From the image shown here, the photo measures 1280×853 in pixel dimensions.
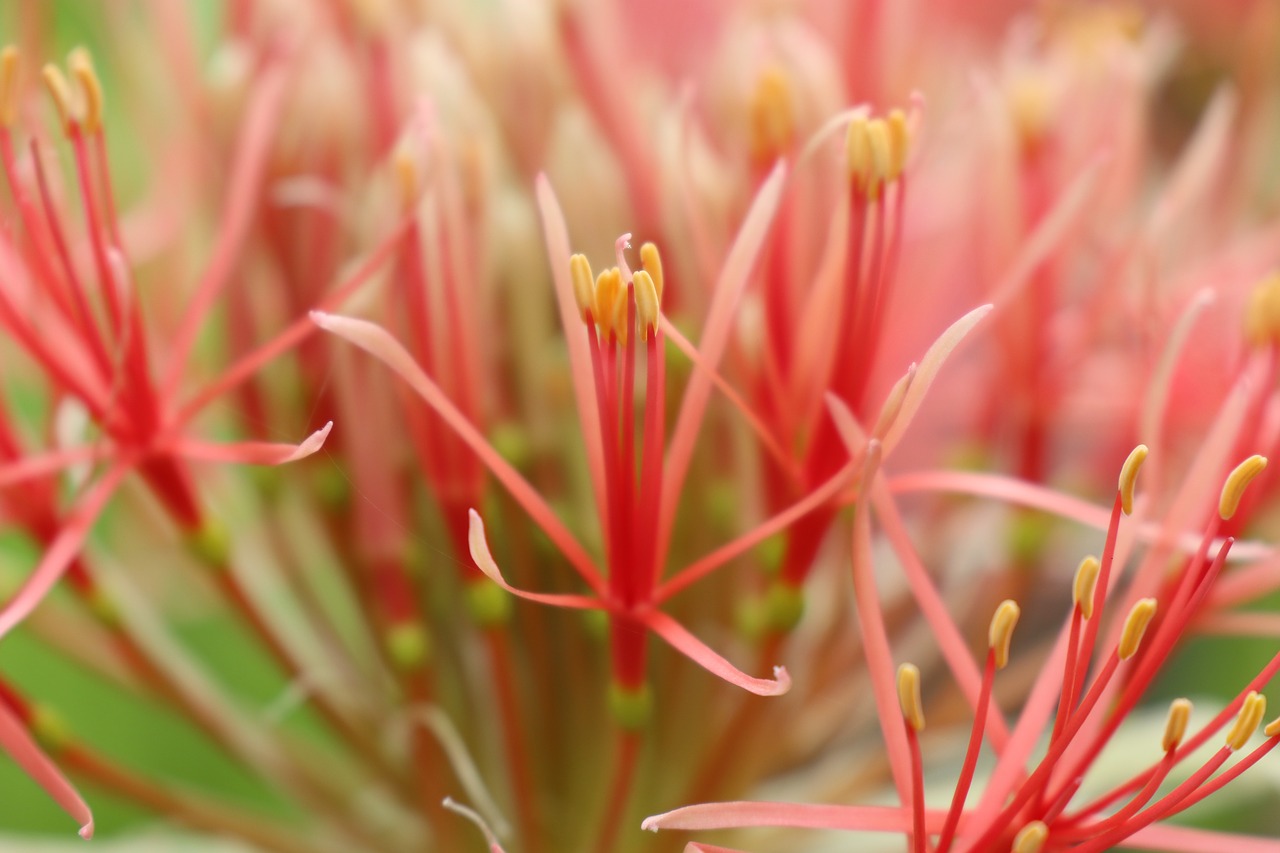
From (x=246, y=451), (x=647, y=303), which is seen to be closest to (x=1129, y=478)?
(x=647, y=303)

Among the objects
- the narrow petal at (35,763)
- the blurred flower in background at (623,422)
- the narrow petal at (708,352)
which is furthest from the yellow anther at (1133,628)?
the narrow petal at (35,763)

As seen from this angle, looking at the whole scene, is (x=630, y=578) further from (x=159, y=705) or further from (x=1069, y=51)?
(x=1069, y=51)

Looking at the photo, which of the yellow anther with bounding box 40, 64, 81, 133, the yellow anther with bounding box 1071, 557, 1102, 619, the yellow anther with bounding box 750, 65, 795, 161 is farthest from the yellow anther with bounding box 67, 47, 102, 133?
the yellow anther with bounding box 1071, 557, 1102, 619

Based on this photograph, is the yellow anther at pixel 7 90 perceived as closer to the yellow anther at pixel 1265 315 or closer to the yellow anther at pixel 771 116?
the yellow anther at pixel 771 116

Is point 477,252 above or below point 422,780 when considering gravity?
above

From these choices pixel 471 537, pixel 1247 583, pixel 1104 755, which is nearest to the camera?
pixel 471 537

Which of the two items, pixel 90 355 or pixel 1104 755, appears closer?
pixel 90 355

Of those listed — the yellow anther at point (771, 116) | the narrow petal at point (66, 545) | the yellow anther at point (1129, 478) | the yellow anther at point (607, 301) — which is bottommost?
the narrow petal at point (66, 545)

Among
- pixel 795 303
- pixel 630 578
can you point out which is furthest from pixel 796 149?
pixel 630 578
